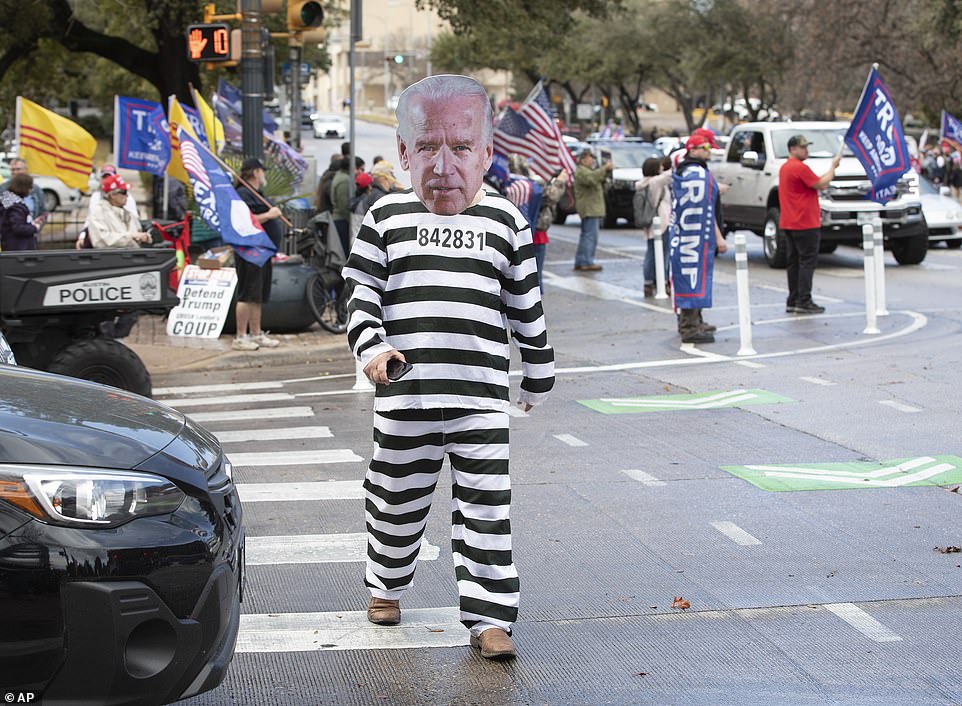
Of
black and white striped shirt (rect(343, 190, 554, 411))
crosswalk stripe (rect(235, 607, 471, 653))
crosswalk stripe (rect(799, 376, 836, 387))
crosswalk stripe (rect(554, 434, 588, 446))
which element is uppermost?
black and white striped shirt (rect(343, 190, 554, 411))

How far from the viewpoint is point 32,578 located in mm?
3514

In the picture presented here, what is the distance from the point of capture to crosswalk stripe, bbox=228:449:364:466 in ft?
28.1

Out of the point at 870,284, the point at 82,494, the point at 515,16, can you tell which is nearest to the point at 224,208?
the point at 870,284

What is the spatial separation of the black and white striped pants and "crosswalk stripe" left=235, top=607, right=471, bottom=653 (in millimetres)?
272

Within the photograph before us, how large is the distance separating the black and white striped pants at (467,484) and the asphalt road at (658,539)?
243 mm

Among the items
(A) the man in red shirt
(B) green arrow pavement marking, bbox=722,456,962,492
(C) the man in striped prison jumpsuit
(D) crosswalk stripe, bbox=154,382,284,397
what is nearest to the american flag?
(A) the man in red shirt

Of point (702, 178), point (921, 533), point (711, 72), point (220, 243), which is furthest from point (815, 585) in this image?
point (711, 72)

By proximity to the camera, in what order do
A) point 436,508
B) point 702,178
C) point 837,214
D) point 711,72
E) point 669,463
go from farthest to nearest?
1. point 711,72
2. point 837,214
3. point 702,178
4. point 669,463
5. point 436,508

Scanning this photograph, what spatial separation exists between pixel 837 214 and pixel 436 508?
1490cm

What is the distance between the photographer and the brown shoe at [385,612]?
17.4ft

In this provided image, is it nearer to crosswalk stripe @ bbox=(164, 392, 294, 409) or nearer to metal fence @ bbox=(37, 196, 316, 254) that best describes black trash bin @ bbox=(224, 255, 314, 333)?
metal fence @ bbox=(37, 196, 316, 254)

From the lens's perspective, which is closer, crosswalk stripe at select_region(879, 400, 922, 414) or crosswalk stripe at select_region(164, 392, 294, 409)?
crosswalk stripe at select_region(879, 400, 922, 414)

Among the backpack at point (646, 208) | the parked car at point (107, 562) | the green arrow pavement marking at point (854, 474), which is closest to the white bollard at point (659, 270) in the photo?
the backpack at point (646, 208)

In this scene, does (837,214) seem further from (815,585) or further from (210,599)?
(210,599)
